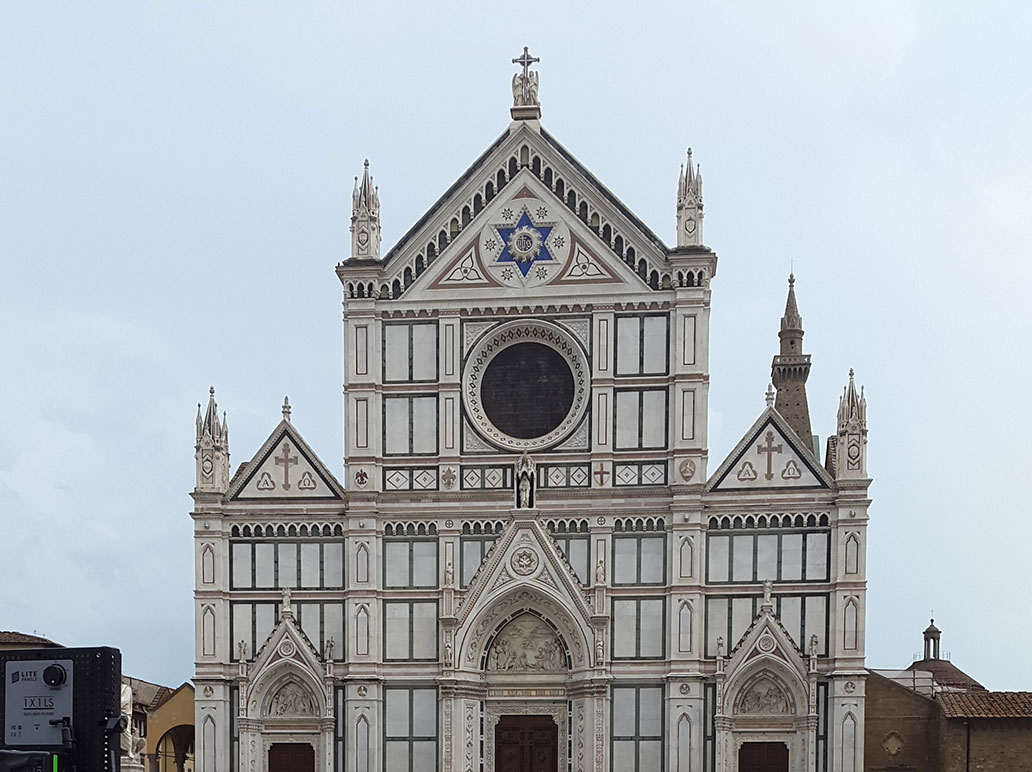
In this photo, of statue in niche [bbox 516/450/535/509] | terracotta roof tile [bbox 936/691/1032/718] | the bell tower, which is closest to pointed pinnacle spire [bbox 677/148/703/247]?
statue in niche [bbox 516/450/535/509]

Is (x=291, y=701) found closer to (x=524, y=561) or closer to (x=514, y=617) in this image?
(x=514, y=617)

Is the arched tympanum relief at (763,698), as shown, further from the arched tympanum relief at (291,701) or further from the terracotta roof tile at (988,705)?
the arched tympanum relief at (291,701)

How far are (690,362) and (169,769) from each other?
21375 millimetres

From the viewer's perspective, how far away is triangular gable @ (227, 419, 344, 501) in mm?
34906

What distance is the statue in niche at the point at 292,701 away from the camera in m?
34.4

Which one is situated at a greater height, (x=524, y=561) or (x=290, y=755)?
(x=524, y=561)

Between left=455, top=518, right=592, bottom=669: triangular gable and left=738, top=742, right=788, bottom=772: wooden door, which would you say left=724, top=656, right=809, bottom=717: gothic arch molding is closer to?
left=738, top=742, right=788, bottom=772: wooden door

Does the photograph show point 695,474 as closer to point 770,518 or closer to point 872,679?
point 770,518

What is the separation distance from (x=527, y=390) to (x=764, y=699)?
9486mm

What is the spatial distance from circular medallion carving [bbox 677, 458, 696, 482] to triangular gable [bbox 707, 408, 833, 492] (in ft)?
1.79

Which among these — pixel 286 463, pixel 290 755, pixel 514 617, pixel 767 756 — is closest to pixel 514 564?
pixel 514 617

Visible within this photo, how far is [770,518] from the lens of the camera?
110 feet

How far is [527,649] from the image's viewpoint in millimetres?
34500

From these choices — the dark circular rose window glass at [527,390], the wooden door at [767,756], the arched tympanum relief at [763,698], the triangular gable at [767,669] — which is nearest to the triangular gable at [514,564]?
the dark circular rose window glass at [527,390]
